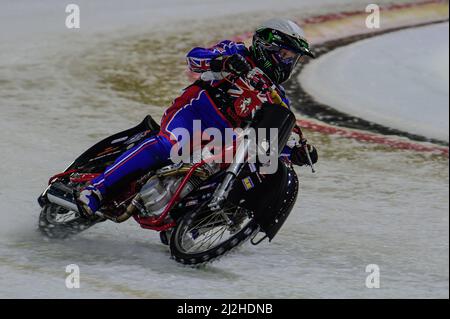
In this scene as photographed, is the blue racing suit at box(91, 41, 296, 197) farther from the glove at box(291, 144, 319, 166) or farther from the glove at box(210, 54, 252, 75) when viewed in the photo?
the glove at box(291, 144, 319, 166)

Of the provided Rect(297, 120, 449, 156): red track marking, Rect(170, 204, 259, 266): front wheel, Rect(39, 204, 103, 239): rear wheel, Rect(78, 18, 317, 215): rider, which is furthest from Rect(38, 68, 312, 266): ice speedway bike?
Rect(297, 120, 449, 156): red track marking

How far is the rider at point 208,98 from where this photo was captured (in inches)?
257

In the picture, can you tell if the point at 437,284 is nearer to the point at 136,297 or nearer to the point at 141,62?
the point at 136,297

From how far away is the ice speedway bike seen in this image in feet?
20.7

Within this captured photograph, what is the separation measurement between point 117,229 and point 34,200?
1.05 meters

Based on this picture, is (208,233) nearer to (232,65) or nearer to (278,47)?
(232,65)

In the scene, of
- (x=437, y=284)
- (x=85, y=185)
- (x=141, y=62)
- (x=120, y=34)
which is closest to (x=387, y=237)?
(x=437, y=284)

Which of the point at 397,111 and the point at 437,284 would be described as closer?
the point at 437,284

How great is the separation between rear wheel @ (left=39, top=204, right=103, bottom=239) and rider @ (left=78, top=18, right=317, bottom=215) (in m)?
0.49

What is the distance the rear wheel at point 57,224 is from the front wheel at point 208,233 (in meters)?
1.03

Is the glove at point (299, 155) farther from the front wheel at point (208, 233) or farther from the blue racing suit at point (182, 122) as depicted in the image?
the front wheel at point (208, 233)

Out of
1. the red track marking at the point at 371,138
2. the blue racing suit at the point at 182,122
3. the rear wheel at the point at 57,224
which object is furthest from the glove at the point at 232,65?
the red track marking at the point at 371,138
